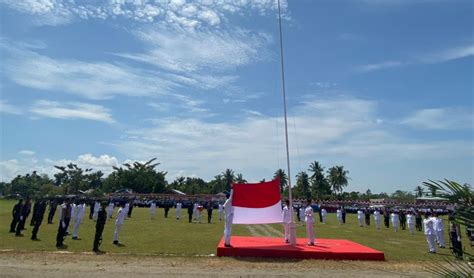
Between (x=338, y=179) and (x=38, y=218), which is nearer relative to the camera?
(x=38, y=218)

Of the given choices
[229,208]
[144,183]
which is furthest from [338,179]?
[229,208]

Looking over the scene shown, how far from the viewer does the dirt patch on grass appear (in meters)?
9.44

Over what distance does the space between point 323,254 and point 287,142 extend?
4191 millimetres

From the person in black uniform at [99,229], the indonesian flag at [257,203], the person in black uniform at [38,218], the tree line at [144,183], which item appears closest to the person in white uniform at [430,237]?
the indonesian flag at [257,203]

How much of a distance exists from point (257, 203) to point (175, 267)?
468 cm

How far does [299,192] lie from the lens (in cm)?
8731

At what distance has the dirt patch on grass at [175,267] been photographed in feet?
31.0

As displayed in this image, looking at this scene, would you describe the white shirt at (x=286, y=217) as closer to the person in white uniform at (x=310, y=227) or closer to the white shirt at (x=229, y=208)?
the person in white uniform at (x=310, y=227)

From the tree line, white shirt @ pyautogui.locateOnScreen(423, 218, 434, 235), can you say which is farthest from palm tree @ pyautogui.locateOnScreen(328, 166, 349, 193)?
white shirt @ pyautogui.locateOnScreen(423, 218, 434, 235)

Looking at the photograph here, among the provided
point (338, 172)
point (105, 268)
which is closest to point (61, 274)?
point (105, 268)

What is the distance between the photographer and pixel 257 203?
14141 mm

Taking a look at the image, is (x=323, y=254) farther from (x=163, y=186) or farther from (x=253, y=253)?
(x=163, y=186)

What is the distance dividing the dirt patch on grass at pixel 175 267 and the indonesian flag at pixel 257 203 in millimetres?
2318

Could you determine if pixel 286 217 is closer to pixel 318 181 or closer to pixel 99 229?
pixel 99 229
